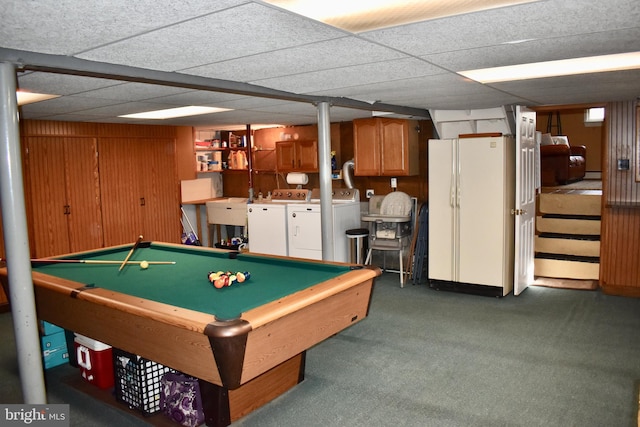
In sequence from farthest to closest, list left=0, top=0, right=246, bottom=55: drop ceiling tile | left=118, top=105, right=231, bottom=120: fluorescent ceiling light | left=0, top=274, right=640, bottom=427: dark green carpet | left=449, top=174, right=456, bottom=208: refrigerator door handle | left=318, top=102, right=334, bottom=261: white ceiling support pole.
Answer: left=449, top=174, right=456, bottom=208: refrigerator door handle
left=118, top=105, right=231, bottom=120: fluorescent ceiling light
left=318, top=102, right=334, bottom=261: white ceiling support pole
left=0, top=274, right=640, bottom=427: dark green carpet
left=0, top=0, right=246, bottom=55: drop ceiling tile

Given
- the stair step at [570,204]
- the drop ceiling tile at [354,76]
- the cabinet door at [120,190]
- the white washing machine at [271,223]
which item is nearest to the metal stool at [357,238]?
the white washing machine at [271,223]

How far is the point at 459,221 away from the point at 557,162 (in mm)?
4487

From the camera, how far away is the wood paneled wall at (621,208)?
5570mm

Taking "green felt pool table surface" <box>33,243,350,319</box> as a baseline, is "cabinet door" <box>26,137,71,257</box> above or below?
above

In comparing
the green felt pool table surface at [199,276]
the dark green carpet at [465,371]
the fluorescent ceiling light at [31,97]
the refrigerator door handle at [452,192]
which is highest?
the fluorescent ceiling light at [31,97]

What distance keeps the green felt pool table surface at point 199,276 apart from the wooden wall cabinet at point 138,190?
2.37 m

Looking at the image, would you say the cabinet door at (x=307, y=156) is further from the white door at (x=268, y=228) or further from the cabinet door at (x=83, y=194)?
the cabinet door at (x=83, y=194)

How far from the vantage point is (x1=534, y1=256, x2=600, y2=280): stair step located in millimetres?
6117

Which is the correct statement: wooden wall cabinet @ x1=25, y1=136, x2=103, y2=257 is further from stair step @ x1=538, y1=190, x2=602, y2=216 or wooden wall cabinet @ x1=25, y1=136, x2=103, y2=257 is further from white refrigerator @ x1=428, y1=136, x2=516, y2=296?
stair step @ x1=538, y1=190, x2=602, y2=216

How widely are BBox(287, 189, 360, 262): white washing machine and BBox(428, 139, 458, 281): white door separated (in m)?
1.23

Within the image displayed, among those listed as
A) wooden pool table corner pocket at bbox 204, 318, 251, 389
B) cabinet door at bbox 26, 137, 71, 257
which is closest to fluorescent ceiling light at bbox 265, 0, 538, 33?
wooden pool table corner pocket at bbox 204, 318, 251, 389

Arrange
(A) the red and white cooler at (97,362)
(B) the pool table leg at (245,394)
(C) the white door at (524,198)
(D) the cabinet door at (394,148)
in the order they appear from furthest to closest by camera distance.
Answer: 1. (D) the cabinet door at (394,148)
2. (C) the white door at (524,198)
3. (A) the red and white cooler at (97,362)
4. (B) the pool table leg at (245,394)

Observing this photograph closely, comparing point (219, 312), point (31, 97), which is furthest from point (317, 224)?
point (219, 312)

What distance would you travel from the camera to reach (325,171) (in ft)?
15.3
